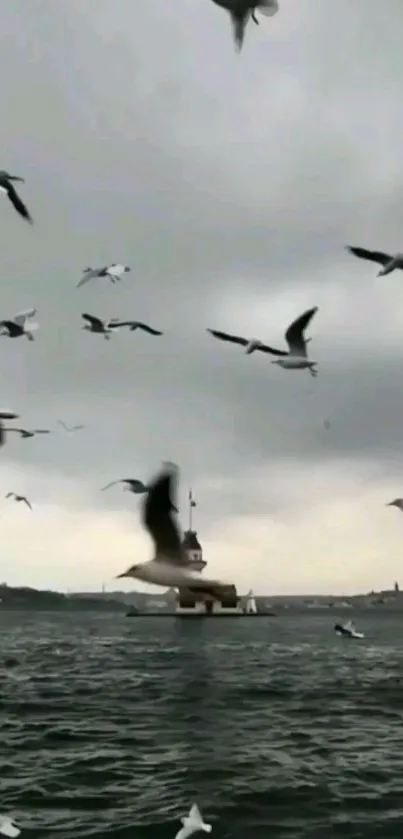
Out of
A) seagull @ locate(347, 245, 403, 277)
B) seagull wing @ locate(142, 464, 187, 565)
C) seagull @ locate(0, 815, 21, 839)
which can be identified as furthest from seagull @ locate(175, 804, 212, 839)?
seagull @ locate(347, 245, 403, 277)

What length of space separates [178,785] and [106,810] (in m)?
1.83

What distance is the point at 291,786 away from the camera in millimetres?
15078

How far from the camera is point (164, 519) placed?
38.6ft

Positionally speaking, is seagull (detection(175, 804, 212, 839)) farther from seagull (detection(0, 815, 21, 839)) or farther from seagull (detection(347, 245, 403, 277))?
seagull (detection(347, 245, 403, 277))

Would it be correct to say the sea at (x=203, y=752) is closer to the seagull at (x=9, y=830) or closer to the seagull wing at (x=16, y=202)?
the seagull at (x=9, y=830)

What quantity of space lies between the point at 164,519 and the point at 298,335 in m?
5.89

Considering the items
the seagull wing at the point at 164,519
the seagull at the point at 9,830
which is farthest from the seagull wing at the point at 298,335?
the seagull at the point at 9,830

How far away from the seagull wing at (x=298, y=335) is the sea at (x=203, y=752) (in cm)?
612

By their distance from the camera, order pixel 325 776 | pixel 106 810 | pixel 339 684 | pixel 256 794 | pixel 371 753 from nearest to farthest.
→ pixel 106 810 < pixel 256 794 < pixel 325 776 < pixel 371 753 < pixel 339 684

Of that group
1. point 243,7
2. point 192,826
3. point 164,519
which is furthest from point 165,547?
point 243,7

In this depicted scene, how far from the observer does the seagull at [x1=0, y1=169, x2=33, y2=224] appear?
1509 cm

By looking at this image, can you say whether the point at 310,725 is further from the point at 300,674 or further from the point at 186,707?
the point at 300,674

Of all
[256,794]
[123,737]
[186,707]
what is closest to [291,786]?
[256,794]

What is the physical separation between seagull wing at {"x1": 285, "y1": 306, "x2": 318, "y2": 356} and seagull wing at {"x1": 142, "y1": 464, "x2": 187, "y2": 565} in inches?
214
